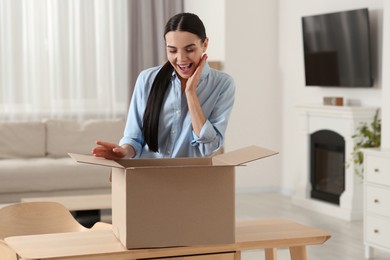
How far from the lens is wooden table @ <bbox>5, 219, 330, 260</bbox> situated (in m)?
1.89

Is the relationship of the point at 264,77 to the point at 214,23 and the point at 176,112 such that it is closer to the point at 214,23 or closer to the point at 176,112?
the point at 214,23

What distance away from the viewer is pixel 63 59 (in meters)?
7.76

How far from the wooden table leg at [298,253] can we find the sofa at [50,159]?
3893mm

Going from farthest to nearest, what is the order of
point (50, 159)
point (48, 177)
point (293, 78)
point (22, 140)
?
point (293, 78) < point (22, 140) < point (50, 159) < point (48, 177)

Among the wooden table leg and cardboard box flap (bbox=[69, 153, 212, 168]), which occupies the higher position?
cardboard box flap (bbox=[69, 153, 212, 168])

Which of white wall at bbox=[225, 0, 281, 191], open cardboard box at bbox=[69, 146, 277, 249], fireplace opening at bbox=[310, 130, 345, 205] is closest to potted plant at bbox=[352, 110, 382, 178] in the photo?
fireplace opening at bbox=[310, 130, 345, 205]

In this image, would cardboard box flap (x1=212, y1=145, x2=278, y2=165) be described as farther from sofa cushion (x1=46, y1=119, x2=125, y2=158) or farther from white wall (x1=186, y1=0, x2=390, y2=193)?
white wall (x1=186, y1=0, x2=390, y2=193)

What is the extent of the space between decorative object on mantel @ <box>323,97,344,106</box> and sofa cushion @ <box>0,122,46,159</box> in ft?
9.06

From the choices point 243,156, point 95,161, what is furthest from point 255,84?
point 95,161

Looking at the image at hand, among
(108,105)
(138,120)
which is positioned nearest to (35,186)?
(108,105)

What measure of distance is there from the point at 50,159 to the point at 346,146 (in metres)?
2.76

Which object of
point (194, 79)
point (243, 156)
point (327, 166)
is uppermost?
point (194, 79)

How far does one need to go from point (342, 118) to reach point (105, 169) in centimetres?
216

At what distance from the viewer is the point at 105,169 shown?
636 centimetres
